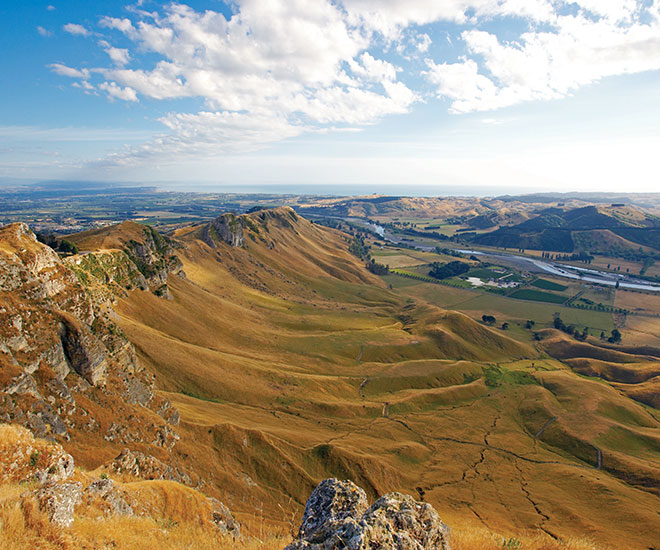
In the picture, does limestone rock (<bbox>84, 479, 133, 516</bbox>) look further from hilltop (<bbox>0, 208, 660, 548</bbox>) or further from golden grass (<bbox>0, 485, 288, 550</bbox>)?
hilltop (<bbox>0, 208, 660, 548</bbox>)

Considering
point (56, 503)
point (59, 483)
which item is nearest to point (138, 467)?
point (59, 483)

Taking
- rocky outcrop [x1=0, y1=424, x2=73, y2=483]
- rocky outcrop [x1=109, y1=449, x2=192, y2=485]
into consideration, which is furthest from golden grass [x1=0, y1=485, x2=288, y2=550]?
rocky outcrop [x1=109, y1=449, x2=192, y2=485]

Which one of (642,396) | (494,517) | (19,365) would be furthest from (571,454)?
(19,365)

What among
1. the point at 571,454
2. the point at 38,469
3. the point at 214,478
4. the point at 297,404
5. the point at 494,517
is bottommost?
the point at 571,454

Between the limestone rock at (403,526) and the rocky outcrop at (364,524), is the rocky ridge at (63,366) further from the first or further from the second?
the limestone rock at (403,526)

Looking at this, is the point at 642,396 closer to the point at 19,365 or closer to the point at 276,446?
the point at 276,446

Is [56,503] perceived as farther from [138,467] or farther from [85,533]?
[138,467]
